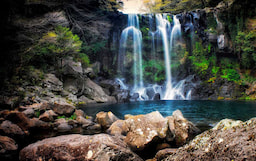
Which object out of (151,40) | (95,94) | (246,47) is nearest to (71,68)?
(95,94)

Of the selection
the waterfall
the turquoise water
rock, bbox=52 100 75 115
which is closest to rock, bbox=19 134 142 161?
rock, bbox=52 100 75 115

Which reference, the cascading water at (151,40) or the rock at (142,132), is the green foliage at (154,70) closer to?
the cascading water at (151,40)

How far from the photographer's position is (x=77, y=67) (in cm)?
1650

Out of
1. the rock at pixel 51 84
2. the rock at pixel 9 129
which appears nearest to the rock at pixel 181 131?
the rock at pixel 9 129

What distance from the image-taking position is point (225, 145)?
1268mm

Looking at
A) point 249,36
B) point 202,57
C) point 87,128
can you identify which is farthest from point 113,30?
point 87,128

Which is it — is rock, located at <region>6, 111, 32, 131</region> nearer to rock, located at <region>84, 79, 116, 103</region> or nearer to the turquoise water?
the turquoise water

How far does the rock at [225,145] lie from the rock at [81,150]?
960mm

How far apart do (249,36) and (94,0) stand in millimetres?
21230

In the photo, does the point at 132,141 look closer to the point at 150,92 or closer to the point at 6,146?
the point at 6,146

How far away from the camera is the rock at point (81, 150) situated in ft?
7.18

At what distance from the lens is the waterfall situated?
25688 millimetres

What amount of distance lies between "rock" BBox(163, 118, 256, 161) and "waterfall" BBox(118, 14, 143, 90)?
2365 centimetres

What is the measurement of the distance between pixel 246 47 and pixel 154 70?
1321cm
